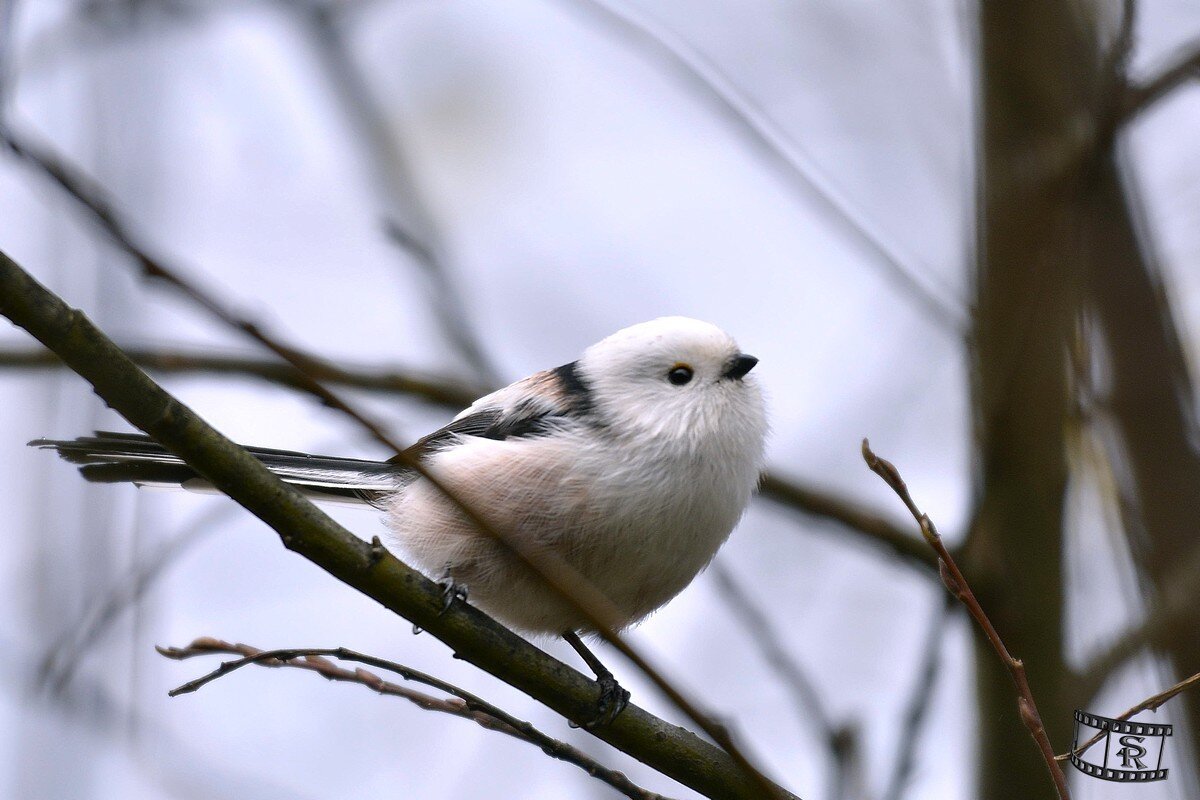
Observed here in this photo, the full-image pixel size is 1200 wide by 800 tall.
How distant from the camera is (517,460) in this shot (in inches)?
96.7

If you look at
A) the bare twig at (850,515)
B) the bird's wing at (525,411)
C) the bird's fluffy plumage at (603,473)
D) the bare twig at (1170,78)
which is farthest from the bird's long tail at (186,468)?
the bare twig at (1170,78)

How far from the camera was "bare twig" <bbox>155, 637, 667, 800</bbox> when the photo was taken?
1847mm

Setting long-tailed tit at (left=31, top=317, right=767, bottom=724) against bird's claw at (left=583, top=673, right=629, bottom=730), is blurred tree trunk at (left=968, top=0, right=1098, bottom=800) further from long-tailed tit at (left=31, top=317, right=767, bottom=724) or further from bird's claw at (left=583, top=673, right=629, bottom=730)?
bird's claw at (left=583, top=673, right=629, bottom=730)

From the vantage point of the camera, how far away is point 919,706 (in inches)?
88.4

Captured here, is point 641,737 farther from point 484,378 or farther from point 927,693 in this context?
point 484,378

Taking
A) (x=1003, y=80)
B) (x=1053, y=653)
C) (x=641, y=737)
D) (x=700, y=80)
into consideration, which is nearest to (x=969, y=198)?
(x=1003, y=80)

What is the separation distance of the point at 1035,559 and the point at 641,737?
4.10 feet

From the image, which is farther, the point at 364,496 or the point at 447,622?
the point at 364,496

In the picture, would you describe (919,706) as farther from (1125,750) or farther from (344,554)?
(344,554)

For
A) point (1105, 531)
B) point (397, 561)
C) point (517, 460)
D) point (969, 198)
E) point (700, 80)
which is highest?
point (700, 80)

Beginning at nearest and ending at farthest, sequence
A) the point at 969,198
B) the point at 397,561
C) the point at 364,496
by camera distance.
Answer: the point at 397,561
the point at 969,198
the point at 364,496

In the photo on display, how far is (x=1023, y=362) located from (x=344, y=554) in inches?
63.3

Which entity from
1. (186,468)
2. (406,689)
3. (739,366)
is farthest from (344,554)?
(739,366)

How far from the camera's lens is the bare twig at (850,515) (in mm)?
3125
